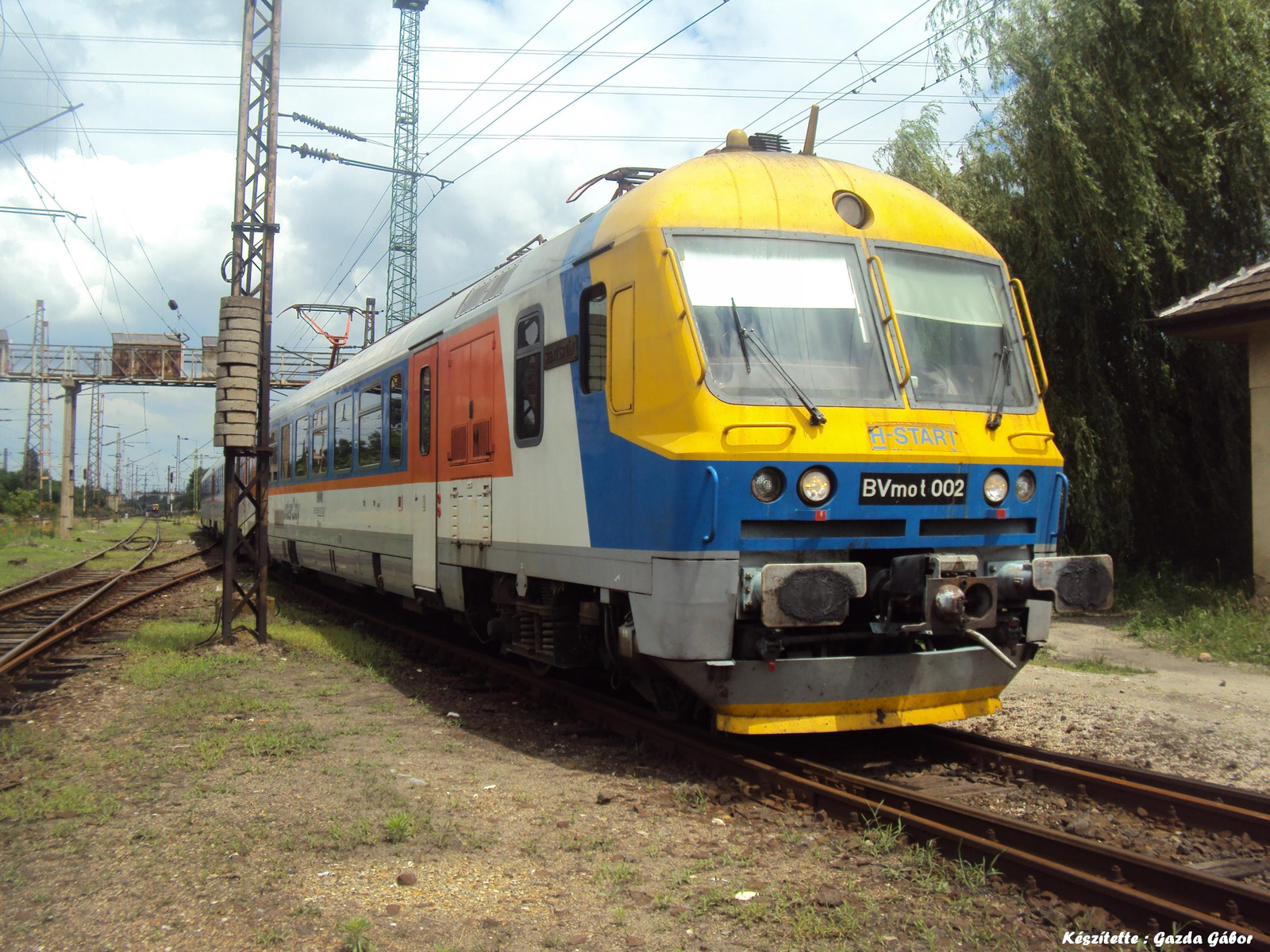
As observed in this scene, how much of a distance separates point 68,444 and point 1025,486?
3706 centimetres

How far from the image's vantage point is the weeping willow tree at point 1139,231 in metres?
13.1

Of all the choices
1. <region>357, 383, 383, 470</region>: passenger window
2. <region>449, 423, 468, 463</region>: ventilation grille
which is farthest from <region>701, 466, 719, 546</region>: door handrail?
<region>357, 383, 383, 470</region>: passenger window

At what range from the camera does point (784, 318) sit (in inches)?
219

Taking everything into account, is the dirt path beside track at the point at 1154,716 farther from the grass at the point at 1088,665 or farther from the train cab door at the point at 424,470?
the train cab door at the point at 424,470

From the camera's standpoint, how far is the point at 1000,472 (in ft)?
18.9

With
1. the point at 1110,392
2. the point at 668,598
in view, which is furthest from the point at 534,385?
the point at 1110,392

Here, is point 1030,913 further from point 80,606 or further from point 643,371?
point 80,606

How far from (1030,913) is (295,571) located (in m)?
17.5

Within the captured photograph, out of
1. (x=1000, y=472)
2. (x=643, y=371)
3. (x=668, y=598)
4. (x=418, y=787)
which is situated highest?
(x=643, y=371)

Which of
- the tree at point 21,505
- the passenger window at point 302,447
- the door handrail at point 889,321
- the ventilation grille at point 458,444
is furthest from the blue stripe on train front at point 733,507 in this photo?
the tree at point 21,505

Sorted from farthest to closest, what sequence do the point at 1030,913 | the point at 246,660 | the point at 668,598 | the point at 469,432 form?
1. the point at 246,660
2. the point at 469,432
3. the point at 668,598
4. the point at 1030,913

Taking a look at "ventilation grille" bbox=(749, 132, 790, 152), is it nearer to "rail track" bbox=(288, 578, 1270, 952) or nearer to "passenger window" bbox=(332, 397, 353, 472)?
"rail track" bbox=(288, 578, 1270, 952)

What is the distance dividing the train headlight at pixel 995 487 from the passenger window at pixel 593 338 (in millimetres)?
2259

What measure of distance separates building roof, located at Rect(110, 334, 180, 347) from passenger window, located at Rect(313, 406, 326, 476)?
2827cm
